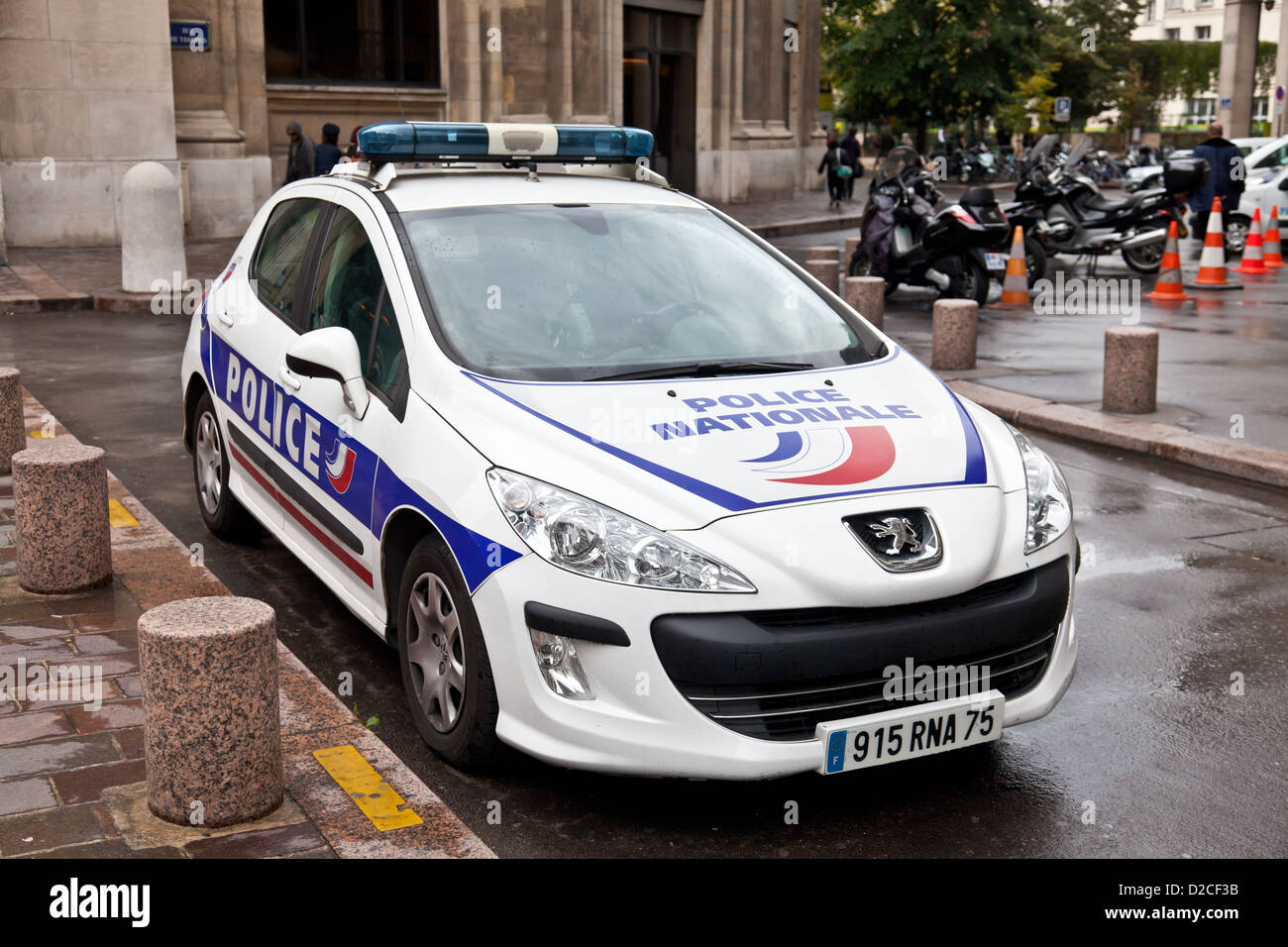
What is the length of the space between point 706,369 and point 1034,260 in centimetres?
1274

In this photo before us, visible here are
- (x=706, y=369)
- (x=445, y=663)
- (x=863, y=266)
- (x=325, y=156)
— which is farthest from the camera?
(x=325, y=156)

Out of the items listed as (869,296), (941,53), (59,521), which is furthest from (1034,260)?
(941,53)

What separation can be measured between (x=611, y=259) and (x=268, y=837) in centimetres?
228

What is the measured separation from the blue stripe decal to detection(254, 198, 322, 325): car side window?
2.26m

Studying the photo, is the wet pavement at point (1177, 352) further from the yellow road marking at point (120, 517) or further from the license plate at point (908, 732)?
the yellow road marking at point (120, 517)

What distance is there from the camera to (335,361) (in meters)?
4.65

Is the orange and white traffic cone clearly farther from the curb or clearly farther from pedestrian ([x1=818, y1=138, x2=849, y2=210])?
pedestrian ([x1=818, y1=138, x2=849, y2=210])

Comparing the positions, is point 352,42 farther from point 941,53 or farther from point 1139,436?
point 941,53

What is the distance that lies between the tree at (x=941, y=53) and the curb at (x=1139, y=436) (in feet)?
122

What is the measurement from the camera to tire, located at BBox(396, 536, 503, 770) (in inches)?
156

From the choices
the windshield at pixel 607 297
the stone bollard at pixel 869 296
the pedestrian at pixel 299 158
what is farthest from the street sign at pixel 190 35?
the windshield at pixel 607 297

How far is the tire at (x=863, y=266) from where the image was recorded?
16125mm
